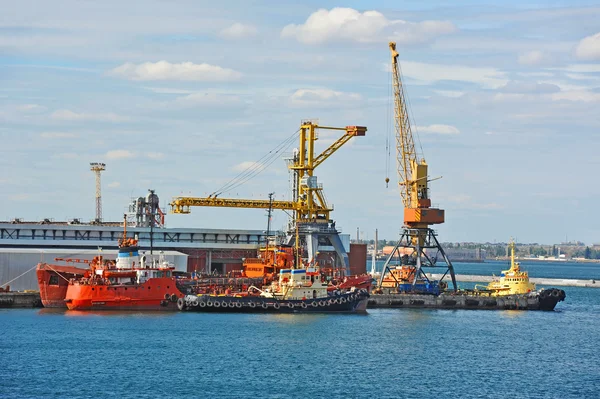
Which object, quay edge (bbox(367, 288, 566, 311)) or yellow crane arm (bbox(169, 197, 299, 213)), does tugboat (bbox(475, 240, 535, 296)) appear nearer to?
quay edge (bbox(367, 288, 566, 311))

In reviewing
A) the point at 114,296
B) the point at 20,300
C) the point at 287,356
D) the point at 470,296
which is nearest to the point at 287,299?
the point at 114,296

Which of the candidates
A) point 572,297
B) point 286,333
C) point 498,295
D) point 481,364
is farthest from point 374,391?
point 572,297

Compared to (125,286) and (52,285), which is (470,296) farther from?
(52,285)

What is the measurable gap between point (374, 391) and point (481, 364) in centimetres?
1164

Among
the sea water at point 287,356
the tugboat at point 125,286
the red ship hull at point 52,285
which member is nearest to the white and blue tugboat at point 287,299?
the tugboat at point 125,286

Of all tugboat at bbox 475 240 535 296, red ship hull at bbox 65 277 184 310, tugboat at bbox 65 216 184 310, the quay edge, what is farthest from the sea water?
tugboat at bbox 475 240 535 296

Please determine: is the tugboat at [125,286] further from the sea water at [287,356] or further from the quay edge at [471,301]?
the quay edge at [471,301]

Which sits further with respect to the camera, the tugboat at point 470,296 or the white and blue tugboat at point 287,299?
the tugboat at point 470,296

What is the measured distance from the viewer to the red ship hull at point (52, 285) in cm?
8312

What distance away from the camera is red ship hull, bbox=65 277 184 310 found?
81500 millimetres

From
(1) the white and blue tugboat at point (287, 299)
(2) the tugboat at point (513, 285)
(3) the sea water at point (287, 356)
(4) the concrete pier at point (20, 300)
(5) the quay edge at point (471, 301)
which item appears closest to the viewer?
(3) the sea water at point (287, 356)

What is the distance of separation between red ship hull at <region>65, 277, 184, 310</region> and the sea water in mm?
1790

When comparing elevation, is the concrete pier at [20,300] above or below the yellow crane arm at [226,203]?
below

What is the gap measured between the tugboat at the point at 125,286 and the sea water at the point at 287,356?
1944 mm
